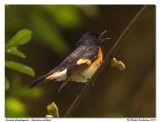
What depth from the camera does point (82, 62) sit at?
6.09ft

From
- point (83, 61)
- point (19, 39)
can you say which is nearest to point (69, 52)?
point (83, 61)

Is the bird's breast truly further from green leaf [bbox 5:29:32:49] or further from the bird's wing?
green leaf [bbox 5:29:32:49]

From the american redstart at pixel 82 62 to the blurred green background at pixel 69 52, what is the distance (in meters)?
0.08

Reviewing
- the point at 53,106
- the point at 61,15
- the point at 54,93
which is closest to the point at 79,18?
the point at 61,15

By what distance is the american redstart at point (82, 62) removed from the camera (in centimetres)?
177

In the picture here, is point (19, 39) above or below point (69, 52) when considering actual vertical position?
above

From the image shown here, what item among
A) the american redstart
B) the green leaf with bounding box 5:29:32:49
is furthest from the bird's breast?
the green leaf with bounding box 5:29:32:49

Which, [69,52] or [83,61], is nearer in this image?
[83,61]

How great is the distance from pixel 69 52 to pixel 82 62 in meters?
0.34

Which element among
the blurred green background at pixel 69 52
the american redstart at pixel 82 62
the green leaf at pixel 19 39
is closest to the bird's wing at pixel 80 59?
the american redstart at pixel 82 62

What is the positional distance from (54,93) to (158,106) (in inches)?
28.4

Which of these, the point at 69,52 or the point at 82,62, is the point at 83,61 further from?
the point at 69,52

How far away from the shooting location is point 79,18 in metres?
2.72

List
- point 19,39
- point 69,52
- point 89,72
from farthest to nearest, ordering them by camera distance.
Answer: point 69,52 < point 89,72 < point 19,39
